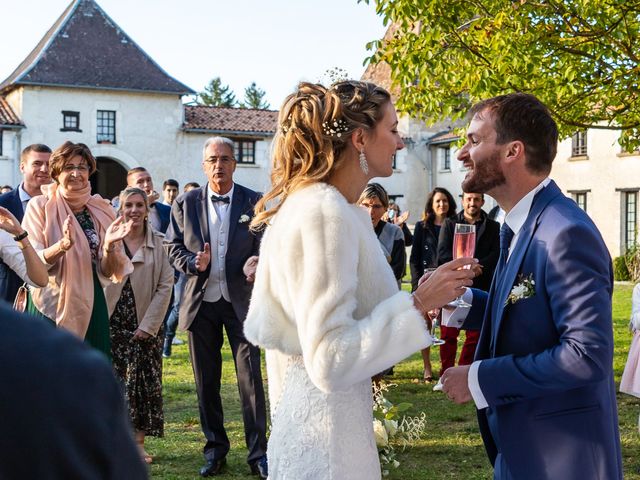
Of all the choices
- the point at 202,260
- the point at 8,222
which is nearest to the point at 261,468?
the point at 202,260

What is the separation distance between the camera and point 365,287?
9.91 ft

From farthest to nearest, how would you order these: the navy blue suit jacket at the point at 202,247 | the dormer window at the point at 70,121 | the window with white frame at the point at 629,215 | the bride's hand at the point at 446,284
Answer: the dormer window at the point at 70,121 → the window with white frame at the point at 629,215 → the navy blue suit jacket at the point at 202,247 → the bride's hand at the point at 446,284

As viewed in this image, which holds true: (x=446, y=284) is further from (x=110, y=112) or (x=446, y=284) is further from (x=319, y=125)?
(x=110, y=112)

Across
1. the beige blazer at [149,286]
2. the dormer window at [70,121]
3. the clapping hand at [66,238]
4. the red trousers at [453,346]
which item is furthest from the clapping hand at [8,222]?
the dormer window at [70,121]

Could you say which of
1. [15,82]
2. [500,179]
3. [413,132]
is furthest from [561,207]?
[413,132]

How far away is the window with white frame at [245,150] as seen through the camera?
45438 mm

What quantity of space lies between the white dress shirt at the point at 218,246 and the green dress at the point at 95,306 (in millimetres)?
804

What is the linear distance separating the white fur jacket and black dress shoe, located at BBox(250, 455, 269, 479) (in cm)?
370

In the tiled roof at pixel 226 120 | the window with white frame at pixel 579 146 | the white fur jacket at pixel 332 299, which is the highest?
the tiled roof at pixel 226 120

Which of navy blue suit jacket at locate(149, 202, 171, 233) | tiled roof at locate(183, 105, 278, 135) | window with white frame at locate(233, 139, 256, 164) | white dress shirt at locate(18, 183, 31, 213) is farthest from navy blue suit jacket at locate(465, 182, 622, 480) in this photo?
window with white frame at locate(233, 139, 256, 164)

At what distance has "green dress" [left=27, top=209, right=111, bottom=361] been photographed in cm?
644

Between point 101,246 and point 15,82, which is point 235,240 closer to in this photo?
point 101,246

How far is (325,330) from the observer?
282 centimetres

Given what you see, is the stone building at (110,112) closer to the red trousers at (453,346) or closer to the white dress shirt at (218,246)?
the red trousers at (453,346)
